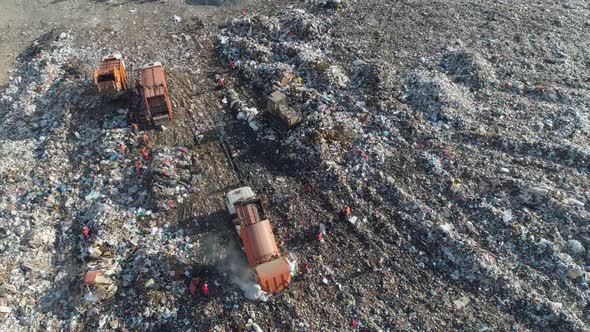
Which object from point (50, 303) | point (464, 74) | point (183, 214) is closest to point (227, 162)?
point (183, 214)

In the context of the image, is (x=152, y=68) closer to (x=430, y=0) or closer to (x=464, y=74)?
(x=464, y=74)

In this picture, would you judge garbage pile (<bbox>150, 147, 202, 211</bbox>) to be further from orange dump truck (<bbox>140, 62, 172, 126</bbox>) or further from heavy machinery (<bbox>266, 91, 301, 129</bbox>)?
heavy machinery (<bbox>266, 91, 301, 129</bbox>)

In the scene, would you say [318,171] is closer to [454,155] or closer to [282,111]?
[282,111]

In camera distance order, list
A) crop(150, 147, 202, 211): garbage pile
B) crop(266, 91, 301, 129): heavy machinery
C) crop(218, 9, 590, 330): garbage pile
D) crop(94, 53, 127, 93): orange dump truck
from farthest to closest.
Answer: crop(94, 53, 127, 93): orange dump truck < crop(266, 91, 301, 129): heavy machinery < crop(150, 147, 202, 211): garbage pile < crop(218, 9, 590, 330): garbage pile

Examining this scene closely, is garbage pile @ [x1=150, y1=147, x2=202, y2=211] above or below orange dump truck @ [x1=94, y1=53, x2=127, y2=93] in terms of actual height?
below

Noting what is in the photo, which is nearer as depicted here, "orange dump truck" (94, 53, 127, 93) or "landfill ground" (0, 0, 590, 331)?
"landfill ground" (0, 0, 590, 331)

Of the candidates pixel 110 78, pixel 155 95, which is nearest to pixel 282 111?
pixel 155 95

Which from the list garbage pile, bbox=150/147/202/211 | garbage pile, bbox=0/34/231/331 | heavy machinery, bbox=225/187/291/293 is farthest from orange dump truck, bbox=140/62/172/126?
heavy machinery, bbox=225/187/291/293
